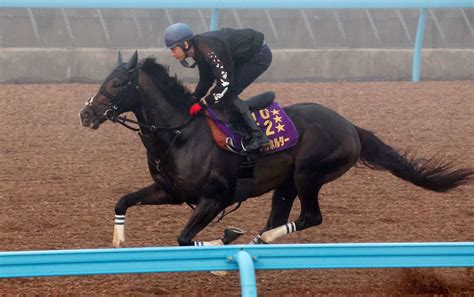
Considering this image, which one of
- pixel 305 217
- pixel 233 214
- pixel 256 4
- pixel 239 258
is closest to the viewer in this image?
pixel 239 258

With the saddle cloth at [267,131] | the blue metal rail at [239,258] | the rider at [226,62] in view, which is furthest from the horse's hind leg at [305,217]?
the blue metal rail at [239,258]

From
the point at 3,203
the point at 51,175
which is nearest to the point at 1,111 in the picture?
the point at 51,175

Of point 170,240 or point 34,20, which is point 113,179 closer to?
point 170,240

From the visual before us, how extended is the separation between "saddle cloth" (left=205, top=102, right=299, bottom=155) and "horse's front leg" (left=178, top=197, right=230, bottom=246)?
0.38 metres

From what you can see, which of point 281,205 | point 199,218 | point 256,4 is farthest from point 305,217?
point 256,4

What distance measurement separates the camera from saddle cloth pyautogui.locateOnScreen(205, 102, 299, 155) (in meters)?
6.97

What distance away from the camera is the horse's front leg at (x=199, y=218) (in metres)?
6.78

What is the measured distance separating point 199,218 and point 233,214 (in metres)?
1.69

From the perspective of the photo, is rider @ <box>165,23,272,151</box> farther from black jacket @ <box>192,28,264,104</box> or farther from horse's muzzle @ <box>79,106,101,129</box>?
horse's muzzle @ <box>79,106,101,129</box>

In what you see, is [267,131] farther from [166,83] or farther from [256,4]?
[256,4]

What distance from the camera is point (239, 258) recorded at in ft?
17.3

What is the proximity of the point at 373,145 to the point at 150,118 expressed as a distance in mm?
1668

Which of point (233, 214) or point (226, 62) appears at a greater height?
point (226, 62)

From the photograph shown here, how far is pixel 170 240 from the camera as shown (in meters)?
7.61
